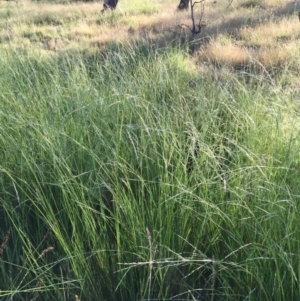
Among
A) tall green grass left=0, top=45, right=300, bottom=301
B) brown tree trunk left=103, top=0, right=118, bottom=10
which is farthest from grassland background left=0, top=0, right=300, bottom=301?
brown tree trunk left=103, top=0, right=118, bottom=10

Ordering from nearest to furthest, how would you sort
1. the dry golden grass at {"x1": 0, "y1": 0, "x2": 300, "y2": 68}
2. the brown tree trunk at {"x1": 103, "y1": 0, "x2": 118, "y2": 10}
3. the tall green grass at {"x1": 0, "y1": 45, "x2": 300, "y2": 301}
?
the tall green grass at {"x1": 0, "y1": 45, "x2": 300, "y2": 301} < the dry golden grass at {"x1": 0, "y1": 0, "x2": 300, "y2": 68} < the brown tree trunk at {"x1": 103, "y1": 0, "x2": 118, "y2": 10}

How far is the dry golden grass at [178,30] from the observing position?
18.1 feet

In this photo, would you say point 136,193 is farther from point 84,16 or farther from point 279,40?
point 84,16

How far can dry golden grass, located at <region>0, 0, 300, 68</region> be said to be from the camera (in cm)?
552

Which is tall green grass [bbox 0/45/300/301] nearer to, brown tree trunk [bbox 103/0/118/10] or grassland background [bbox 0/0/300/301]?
grassland background [bbox 0/0/300/301]

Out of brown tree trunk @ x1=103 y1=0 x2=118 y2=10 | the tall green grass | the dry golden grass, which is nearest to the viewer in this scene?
the tall green grass

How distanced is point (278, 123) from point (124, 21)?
329 inches

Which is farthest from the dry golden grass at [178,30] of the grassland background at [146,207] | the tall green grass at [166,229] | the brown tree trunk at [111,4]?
the tall green grass at [166,229]

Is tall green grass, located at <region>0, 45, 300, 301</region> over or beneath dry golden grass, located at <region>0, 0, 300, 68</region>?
over

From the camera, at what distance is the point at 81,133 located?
2.57 metres

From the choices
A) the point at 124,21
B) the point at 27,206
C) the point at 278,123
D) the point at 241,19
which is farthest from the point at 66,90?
the point at 124,21

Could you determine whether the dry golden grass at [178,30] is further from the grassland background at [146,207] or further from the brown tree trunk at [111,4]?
the grassland background at [146,207]

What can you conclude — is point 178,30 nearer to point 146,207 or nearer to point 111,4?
point 111,4

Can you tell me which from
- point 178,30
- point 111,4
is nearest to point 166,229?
point 178,30
